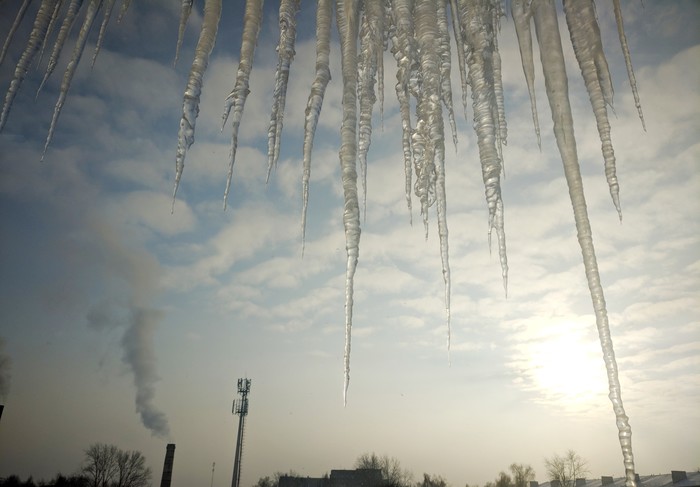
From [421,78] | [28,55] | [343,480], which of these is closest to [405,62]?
[421,78]

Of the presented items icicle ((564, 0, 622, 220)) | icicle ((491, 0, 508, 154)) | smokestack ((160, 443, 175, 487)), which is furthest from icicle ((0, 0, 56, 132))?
smokestack ((160, 443, 175, 487))

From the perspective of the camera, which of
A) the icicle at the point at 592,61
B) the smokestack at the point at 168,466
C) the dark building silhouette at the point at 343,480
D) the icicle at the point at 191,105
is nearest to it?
the icicle at the point at 592,61

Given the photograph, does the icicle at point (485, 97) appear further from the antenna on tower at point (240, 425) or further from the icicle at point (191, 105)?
the antenna on tower at point (240, 425)

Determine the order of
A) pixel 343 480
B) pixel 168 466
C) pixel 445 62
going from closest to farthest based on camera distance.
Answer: pixel 445 62
pixel 168 466
pixel 343 480

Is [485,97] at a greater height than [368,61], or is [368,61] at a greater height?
[368,61]

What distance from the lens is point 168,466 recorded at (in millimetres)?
40375

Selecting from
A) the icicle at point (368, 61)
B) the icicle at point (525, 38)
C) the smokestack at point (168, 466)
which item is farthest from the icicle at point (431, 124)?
the smokestack at point (168, 466)

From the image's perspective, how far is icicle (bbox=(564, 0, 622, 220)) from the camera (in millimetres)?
2006

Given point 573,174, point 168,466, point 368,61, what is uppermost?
point 368,61

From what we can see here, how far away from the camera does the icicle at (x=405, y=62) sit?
8.00 ft

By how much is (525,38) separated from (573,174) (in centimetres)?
102

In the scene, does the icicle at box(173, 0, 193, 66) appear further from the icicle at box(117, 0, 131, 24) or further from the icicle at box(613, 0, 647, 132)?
the icicle at box(613, 0, 647, 132)

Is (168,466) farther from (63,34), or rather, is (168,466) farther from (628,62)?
(628,62)

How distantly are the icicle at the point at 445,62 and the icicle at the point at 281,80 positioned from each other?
2.58 ft
